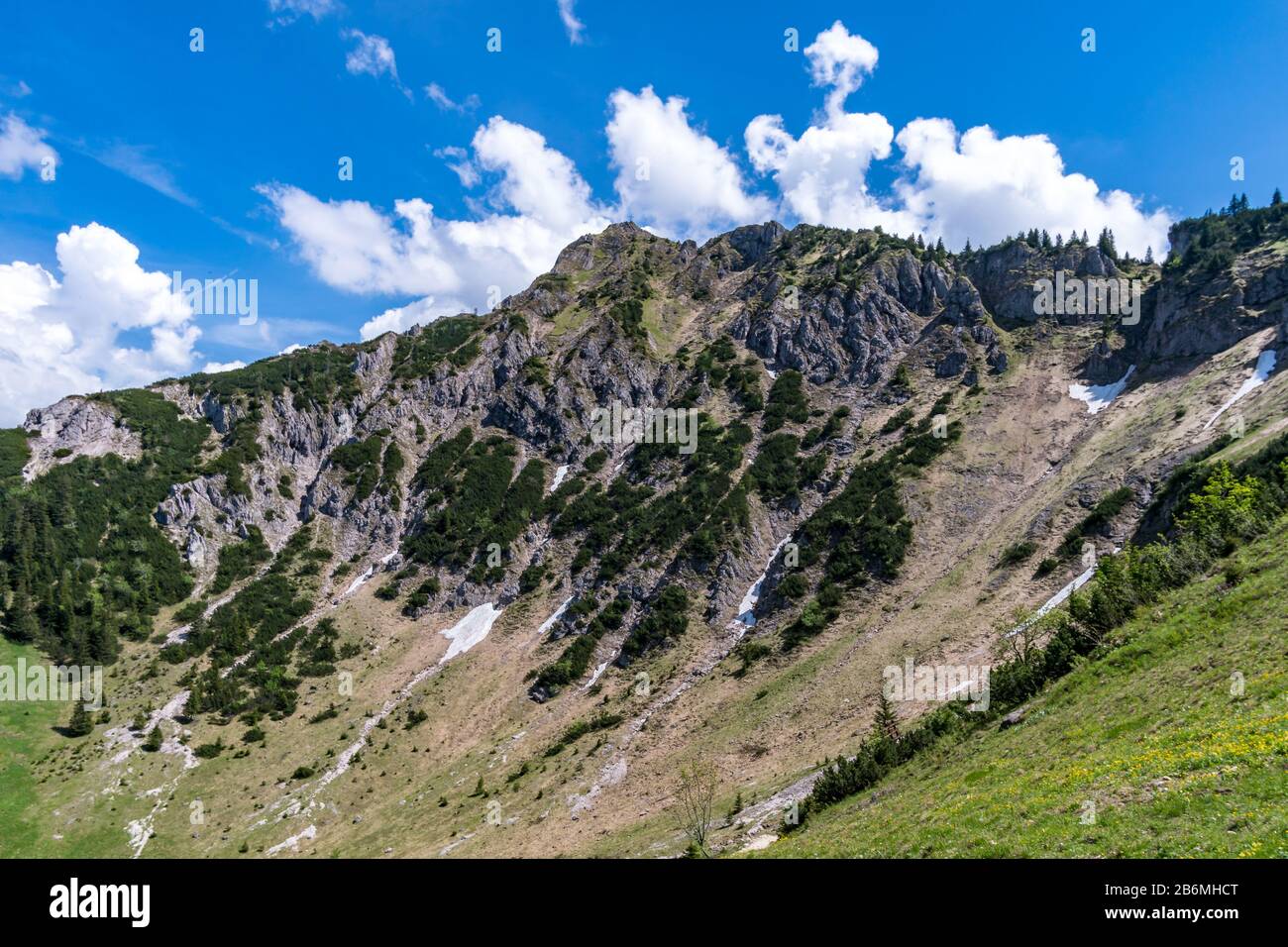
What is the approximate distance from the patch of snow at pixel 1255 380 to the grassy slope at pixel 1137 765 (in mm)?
46927

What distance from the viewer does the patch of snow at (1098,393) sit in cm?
8638

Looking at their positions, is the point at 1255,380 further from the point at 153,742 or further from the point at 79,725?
the point at 79,725

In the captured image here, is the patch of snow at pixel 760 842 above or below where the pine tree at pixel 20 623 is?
below

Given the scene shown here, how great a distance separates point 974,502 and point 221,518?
4527 inches

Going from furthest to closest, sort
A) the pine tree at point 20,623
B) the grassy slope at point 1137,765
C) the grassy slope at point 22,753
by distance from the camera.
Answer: the pine tree at point 20,623 < the grassy slope at point 22,753 < the grassy slope at point 1137,765

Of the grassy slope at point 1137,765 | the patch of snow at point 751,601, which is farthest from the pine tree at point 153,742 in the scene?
the grassy slope at point 1137,765

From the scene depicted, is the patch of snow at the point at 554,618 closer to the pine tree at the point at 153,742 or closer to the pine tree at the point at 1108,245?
the pine tree at the point at 153,742

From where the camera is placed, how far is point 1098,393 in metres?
89.4

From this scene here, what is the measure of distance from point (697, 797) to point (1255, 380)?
80.5 meters

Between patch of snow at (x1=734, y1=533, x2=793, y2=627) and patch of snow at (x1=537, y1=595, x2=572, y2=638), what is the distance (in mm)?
22617
